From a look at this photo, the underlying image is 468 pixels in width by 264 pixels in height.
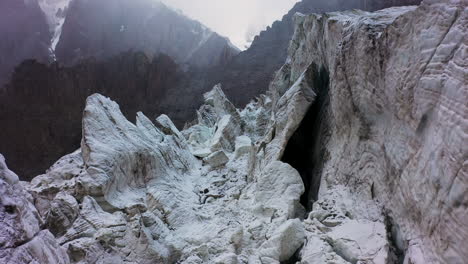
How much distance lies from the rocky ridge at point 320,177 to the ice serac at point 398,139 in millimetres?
19

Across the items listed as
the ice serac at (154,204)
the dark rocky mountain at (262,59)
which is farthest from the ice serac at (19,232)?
the dark rocky mountain at (262,59)

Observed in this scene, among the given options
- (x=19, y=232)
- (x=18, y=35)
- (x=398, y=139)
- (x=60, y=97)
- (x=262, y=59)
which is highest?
(x=398, y=139)

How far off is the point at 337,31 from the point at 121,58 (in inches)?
1228

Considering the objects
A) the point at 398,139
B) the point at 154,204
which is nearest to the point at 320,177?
the point at 398,139

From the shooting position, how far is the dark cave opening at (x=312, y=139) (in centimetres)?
683

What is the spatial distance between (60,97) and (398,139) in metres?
31.4

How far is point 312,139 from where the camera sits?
775 cm

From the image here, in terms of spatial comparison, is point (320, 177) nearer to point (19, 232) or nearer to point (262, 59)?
point (19, 232)

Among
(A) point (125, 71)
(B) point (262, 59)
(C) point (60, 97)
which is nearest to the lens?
(C) point (60, 97)

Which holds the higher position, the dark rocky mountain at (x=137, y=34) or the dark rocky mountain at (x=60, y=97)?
the dark rocky mountain at (x=137, y=34)

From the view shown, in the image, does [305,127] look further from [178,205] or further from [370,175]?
[178,205]

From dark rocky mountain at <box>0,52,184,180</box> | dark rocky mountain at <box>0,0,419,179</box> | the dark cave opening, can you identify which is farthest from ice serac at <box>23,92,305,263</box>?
dark rocky mountain at <box>0,52,184,180</box>

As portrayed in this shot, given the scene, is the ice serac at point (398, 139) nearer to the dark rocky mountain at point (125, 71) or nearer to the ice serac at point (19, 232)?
the ice serac at point (19, 232)

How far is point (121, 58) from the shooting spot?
32.9 m
